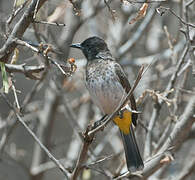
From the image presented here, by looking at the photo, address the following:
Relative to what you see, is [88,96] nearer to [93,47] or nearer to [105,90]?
[93,47]

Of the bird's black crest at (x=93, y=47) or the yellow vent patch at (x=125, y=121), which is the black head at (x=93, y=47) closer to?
the bird's black crest at (x=93, y=47)

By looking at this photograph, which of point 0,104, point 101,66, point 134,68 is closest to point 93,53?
point 101,66

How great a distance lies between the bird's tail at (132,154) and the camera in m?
3.42

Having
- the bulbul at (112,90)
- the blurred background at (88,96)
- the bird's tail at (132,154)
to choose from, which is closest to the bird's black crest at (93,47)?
the bulbul at (112,90)

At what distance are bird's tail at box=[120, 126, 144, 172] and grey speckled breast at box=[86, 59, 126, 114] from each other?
32 cm

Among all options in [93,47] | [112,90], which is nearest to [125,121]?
[112,90]

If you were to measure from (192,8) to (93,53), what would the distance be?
1004 mm

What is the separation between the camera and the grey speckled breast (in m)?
3.83

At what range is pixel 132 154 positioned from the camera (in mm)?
3631

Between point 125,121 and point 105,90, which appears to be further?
point 125,121

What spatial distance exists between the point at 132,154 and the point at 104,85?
2.07ft

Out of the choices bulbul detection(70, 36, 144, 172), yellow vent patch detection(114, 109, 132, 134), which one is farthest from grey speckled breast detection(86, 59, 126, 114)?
yellow vent patch detection(114, 109, 132, 134)

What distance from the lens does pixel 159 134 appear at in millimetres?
4000

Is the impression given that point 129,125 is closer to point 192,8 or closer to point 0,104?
point 192,8
